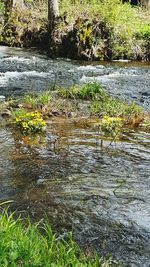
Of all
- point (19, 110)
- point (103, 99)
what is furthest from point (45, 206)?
point (103, 99)

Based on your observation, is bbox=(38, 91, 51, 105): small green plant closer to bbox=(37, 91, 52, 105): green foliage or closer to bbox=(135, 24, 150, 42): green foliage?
bbox=(37, 91, 52, 105): green foliage

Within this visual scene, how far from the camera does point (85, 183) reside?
6078 millimetres

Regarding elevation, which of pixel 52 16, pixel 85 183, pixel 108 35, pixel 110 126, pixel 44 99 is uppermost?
pixel 52 16

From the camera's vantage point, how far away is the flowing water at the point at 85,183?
479 centimetres

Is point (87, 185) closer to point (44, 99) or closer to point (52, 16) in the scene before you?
point (44, 99)

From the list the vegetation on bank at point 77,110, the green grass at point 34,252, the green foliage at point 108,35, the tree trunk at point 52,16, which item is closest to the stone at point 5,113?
the vegetation on bank at point 77,110

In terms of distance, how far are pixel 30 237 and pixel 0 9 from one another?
1839 cm

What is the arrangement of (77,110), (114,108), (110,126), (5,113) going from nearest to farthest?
(110,126), (5,113), (114,108), (77,110)

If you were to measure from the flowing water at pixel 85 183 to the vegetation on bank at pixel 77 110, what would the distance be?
10.3 inches

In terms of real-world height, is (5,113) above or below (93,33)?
below

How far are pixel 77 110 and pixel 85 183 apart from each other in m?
4.16

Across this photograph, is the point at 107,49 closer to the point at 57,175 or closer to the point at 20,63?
the point at 20,63

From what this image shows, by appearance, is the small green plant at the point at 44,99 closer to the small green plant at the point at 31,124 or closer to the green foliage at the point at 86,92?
the green foliage at the point at 86,92

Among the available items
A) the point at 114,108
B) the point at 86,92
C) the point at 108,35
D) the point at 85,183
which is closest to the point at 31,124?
the point at 114,108
